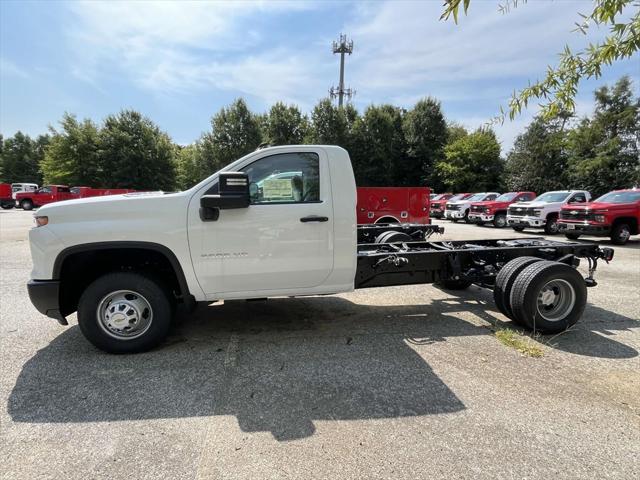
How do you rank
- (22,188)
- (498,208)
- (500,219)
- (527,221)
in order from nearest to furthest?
1. (527,221)
2. (498,208)
3. (500,219)
4. (22,188)

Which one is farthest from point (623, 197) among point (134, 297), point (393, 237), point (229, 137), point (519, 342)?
point (229, 137)

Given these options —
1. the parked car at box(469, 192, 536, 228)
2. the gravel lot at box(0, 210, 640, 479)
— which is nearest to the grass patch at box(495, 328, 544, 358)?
the gravel lot at box(0, 210, 640, 479)

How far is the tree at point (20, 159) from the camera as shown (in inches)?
2399

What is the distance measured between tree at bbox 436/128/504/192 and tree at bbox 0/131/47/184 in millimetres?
62088

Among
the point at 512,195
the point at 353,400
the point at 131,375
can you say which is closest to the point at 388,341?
the point at 353,400

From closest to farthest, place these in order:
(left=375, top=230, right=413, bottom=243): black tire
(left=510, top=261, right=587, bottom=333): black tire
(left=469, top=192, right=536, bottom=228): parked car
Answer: (left=510, top=261, right=587, bottom=333): black tire, (left=375, top=230, right=413, bottom=243): black tire, (left=469, top=192, right=536, bottom=228): parked car

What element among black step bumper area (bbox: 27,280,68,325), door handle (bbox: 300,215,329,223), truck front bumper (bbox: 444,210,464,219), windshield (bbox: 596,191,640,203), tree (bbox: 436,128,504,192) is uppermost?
tree (bbox: 436,128,504,192)

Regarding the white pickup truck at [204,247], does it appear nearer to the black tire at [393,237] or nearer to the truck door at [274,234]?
the truck door at [274,234]

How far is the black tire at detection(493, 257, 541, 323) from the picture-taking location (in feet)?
15.1

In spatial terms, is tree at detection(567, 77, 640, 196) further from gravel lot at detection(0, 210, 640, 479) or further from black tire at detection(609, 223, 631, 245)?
gravel lot at detection(0, 210, 640, 479)

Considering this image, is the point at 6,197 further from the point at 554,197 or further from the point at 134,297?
the point at 554,197

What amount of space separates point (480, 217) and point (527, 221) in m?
3.49

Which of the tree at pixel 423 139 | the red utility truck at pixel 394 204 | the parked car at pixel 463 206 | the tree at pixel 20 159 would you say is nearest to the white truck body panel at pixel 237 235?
the red utility truck at pixel 394 204

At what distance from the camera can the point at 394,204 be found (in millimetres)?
11539
